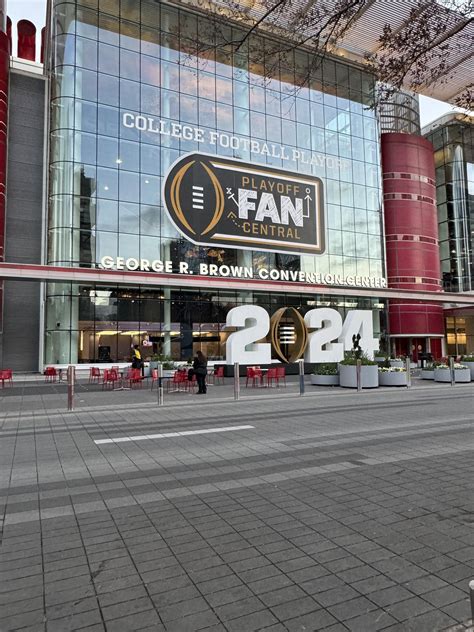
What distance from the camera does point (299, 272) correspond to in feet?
136

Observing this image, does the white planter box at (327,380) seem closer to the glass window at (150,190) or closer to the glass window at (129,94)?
the glass window at (150,190)

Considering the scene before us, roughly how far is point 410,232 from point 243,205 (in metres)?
19.5

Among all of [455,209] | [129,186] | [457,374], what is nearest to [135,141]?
[129,186]

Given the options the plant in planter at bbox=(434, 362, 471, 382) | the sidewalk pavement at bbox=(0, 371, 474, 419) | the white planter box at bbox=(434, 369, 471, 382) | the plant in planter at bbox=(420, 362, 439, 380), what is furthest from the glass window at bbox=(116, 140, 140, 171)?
the white planter box at bbox=(434, 369, 471, 382)

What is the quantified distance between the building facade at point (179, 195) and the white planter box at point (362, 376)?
1363 cm

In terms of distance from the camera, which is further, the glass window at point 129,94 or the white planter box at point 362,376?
the glass window at point 129,94

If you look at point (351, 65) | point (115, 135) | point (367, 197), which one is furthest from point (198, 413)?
point (351, 65)

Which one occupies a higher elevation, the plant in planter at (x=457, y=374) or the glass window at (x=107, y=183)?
the glass window at (x=107, y=183)

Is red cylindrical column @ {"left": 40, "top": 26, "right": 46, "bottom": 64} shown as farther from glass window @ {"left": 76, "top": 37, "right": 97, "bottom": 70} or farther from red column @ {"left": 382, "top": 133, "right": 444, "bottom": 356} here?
red column @ {"left": 382, "top": 133, "right": 444, "bottom": 356}

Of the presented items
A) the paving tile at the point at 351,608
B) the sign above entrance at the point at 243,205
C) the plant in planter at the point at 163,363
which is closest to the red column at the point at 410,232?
the sign above entrance at the point at 243,205

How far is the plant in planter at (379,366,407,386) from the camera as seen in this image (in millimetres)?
21266

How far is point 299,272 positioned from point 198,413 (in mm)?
29889

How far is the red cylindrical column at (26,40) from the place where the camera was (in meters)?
42.0

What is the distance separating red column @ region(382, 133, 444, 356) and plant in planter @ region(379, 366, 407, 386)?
2667 centimetres
